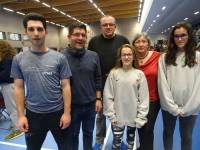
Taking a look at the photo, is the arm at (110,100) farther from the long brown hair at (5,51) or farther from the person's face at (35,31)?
the long brown hair at (5,51)

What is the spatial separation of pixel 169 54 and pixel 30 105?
1.60 m

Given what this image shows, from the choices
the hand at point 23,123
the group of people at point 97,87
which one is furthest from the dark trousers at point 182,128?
the hand at point 23,123

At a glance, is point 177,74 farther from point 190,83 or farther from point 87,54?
point 87,54

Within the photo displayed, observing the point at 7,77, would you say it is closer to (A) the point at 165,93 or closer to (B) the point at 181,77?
(A) the point at 165,93

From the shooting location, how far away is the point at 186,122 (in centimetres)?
245

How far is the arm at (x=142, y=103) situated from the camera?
2.44 meters

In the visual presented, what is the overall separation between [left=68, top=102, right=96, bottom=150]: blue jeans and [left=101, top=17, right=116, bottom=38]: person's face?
974mm

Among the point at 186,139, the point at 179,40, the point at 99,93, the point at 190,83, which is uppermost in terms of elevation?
the point at 179,40

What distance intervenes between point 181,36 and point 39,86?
1590mm

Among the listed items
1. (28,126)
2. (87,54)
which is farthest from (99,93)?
(28,126)

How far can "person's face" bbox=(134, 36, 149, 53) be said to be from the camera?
2574 mm

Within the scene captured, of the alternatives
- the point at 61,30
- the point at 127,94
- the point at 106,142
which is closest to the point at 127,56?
the point at 127,94

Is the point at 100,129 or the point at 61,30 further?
the point at 61,30

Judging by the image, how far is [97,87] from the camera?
8.73 ft
